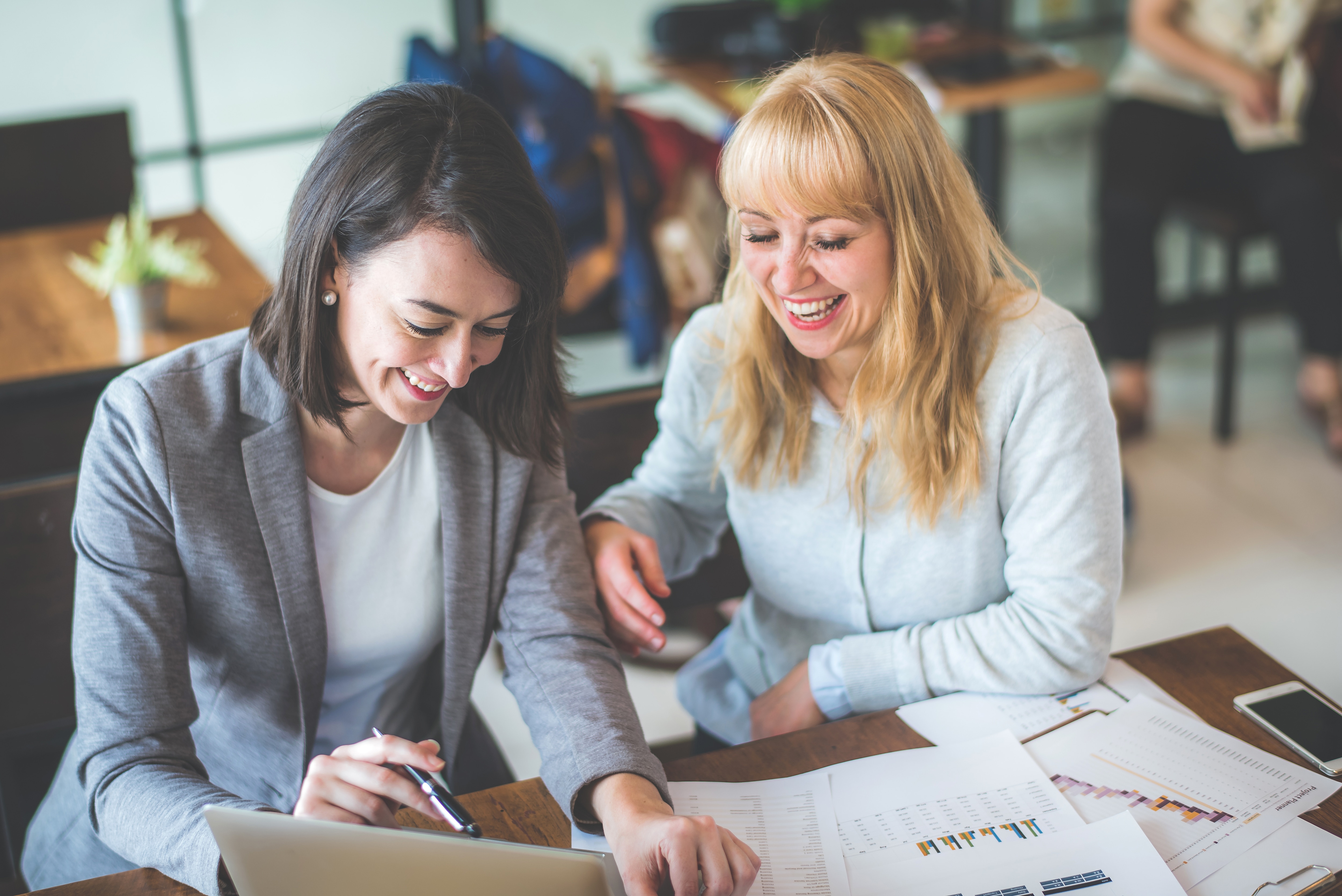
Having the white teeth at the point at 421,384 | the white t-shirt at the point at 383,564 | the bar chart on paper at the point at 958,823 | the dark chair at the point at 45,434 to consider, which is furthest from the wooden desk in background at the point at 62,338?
the bar chart on paper at the point at 958,823

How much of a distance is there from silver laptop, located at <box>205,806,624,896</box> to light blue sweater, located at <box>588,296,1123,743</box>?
1.97 ft

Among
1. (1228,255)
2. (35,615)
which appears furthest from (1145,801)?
(1228,255)

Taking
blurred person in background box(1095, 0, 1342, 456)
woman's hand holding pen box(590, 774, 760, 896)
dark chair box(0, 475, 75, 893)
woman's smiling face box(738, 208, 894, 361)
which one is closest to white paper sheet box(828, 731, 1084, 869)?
woman's hand holding pen box(590, 774, 760, 896)

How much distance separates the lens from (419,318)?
3.70 feet

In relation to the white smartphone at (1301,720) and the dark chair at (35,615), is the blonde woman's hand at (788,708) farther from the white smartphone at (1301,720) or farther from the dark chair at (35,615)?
the dark chair at (35,615)

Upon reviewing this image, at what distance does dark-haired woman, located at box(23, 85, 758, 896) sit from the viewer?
1091 millimetres

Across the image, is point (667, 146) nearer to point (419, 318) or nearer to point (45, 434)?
point (45, 434)

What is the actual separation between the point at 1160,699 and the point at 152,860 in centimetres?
99

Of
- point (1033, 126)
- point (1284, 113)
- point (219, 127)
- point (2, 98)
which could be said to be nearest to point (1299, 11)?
point (1284, 113)

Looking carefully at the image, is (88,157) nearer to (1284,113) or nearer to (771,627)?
(771,627)

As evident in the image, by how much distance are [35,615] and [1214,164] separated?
125 inches

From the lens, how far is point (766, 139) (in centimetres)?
124

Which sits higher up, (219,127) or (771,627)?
(219,127)

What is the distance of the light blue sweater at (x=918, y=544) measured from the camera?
1261 mm
